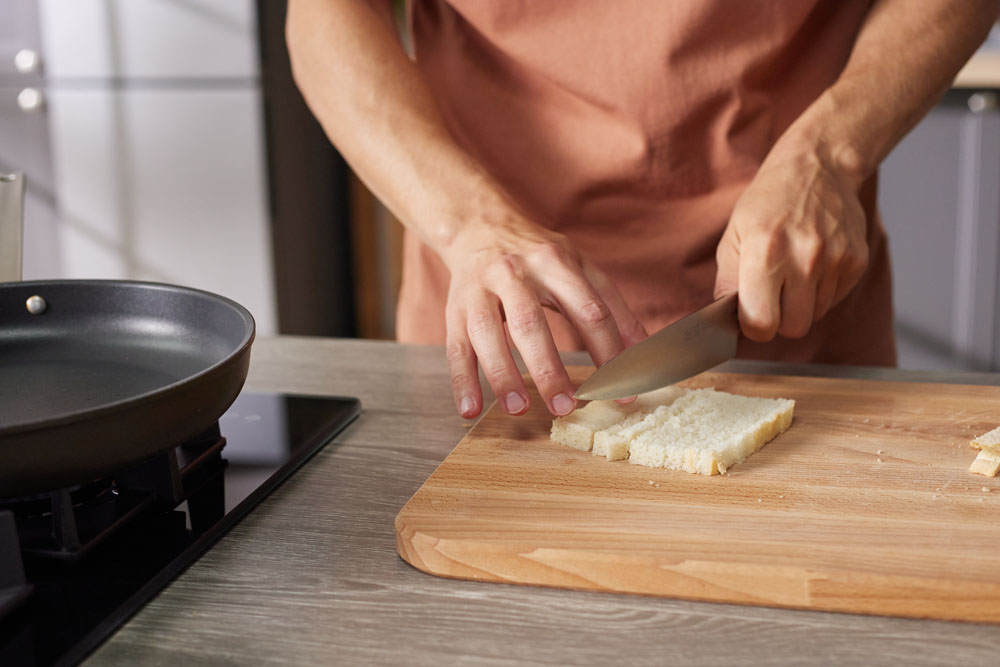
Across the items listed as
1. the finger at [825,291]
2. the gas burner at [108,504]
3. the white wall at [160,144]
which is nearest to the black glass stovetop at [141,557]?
the gas burner at [108,504]

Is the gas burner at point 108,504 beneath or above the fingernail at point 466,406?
above

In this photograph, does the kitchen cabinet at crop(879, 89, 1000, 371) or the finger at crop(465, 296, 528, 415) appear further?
the kitchen cabinet at crop(879, 89, 1000, 371)

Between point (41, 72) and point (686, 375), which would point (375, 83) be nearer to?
point (686, 375)

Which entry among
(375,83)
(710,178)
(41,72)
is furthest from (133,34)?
(710,178)

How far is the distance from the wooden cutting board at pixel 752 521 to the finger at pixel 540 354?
3cm

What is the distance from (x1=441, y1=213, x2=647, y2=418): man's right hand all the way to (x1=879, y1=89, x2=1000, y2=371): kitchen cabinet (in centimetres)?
198

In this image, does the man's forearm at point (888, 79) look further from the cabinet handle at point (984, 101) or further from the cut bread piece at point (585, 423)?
the cabinet handle at point (984, 101)

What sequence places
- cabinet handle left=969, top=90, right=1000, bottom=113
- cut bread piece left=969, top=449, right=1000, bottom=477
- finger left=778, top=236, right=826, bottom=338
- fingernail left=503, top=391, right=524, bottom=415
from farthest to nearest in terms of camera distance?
cabinet handle left=969, top=90, right=1000, bottom=113, finger left=778, top=236, right=826, bottom=338, fingernail left=503, top=391, right=524, bottom=415, cut bread piece left=969, top=449, right=1000, bottom=477

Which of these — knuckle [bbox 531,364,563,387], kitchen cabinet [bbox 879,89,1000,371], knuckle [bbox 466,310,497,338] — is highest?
knuckle [bbox 466,310,497,338]

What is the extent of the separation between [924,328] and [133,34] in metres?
2.34

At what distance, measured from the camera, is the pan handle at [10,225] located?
895 millimetres

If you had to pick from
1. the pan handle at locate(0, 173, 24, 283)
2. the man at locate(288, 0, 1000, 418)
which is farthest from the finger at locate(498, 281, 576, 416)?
the pan handle at locate(0, 173, 24, 283)

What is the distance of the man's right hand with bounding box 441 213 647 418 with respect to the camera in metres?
0.77

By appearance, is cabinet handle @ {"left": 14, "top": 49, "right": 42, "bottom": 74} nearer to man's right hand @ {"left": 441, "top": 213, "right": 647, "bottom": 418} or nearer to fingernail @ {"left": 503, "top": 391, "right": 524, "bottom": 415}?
man's right hand @ {"left": 441, "top": 213, "right": 647, "bottom": 418}
